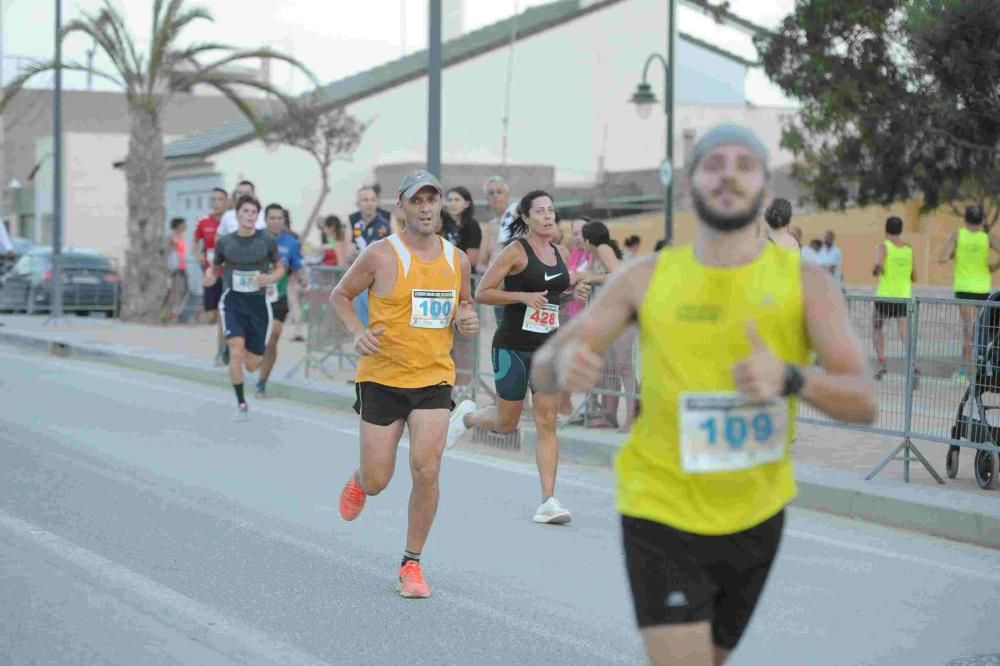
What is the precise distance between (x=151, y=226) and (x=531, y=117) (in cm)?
2248

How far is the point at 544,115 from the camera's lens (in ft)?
Answer: 166

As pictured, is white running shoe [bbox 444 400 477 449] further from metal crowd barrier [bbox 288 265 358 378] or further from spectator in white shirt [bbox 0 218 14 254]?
spectator in white shirt [bbox 0 218 14 254]

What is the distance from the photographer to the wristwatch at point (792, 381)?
3730 millimetres

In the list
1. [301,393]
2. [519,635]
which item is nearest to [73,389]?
[301,393]

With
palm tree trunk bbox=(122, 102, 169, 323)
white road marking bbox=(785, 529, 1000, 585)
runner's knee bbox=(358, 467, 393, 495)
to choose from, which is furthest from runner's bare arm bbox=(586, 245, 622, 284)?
palm tree trunk bbox=(122, 102, 169, 323)

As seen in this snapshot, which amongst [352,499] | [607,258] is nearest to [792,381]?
[352,499]

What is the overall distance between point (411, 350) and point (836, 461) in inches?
204

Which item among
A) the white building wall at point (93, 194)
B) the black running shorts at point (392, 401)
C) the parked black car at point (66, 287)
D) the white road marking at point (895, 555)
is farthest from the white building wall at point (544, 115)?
the black running shorts at point (392, 401)

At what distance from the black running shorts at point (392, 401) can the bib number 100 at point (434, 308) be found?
0.34 meters

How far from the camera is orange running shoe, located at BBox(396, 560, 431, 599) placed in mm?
7184

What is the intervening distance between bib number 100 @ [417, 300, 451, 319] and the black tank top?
1954 millimetres

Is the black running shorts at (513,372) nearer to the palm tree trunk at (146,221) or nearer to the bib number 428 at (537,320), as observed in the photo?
the bib number 428 at (537,320)

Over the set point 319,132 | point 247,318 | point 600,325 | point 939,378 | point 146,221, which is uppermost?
point 319,132

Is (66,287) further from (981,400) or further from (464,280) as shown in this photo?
(464,280)
